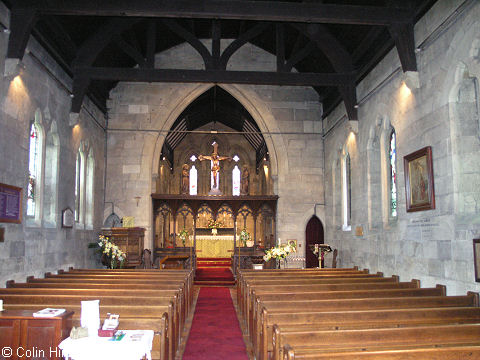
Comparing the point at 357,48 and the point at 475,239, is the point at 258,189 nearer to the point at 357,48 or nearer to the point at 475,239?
the point at 357,48

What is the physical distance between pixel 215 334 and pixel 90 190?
22.8 ft

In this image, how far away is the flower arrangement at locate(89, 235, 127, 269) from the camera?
11.1 m

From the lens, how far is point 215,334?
6.71m

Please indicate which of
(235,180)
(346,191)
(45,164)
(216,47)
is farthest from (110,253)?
(235,180)

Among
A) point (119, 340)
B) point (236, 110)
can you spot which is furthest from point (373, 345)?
point (236, 110)

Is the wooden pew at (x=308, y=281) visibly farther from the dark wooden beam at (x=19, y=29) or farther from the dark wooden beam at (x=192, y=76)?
the dark wooden beam at (x=19, y=29)

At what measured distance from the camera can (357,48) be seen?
9789 millimetres

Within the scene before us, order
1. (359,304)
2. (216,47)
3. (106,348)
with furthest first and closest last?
(216,47)
(359,304)
(106,348)

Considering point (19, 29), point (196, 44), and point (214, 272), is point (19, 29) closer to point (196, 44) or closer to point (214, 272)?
point (196, 44)

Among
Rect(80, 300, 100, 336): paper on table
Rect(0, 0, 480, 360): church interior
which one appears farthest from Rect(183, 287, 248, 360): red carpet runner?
Rect(80, 300, 100, 336): paper on table

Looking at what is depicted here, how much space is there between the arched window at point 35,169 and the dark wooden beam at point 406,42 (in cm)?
664

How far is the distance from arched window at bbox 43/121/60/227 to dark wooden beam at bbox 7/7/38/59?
231 cm

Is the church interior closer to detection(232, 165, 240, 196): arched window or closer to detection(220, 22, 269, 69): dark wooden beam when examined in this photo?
detection(220, 22, 269, 69): dark wooden beam

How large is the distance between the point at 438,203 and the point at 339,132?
593 cm
